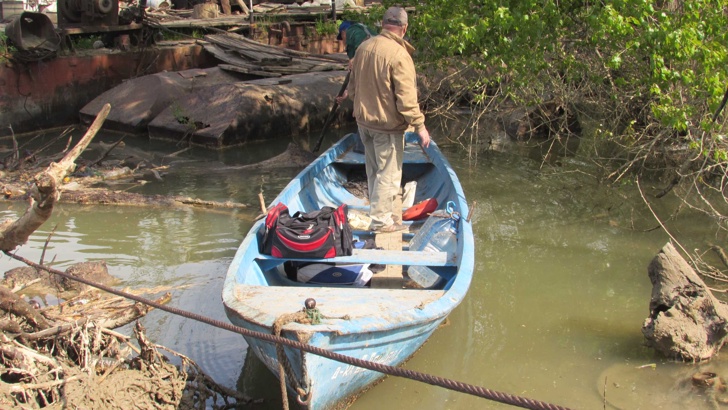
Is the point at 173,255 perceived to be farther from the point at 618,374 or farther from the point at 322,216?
the point at 618,374

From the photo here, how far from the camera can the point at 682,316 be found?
545cm

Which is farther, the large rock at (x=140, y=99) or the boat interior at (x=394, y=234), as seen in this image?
the large rock at (x=140, y=99)

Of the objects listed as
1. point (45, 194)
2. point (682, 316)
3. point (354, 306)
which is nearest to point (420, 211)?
point (682, 316)

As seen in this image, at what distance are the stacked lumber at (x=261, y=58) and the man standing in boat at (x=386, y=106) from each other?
9211 millimetres

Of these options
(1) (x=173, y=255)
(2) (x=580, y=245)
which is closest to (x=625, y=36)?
(2) (x=580, y=245)

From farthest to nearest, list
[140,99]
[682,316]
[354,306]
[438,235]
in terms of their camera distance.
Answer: [140,99]
[438,235]
[682,316]
[354,306]

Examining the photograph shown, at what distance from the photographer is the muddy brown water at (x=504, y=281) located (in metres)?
5.14

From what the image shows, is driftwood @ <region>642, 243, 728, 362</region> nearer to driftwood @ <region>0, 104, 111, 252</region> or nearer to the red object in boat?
the red object in boat

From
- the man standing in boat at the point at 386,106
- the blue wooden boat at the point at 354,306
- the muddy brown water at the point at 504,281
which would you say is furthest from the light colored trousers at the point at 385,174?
the muddy brown water at the point at 504,281

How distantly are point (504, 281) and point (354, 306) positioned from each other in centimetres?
302

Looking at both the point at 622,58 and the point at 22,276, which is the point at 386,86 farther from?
the point at 22,276

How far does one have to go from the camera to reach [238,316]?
4.24 meters

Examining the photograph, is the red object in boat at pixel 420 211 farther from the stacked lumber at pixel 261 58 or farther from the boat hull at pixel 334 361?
the stacked lumber at pixel 261 58

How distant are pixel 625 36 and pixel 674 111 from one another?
1.08 metres
